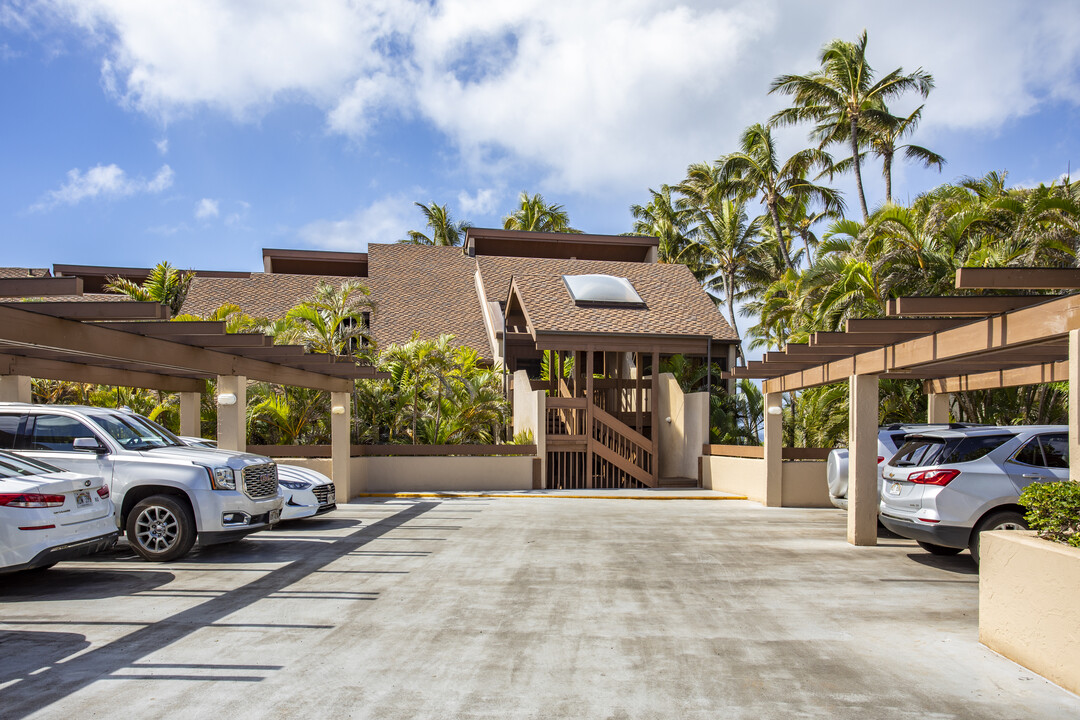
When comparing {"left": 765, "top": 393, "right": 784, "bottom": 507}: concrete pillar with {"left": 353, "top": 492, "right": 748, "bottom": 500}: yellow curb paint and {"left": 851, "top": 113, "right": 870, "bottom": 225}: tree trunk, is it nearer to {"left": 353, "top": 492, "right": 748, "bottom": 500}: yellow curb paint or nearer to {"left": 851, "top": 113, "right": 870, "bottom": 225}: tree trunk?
{"left": 353, "top": 492, "right": 748, "bottom": 500}: yellow curb paint

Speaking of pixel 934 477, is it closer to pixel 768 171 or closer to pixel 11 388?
pixel 11 388

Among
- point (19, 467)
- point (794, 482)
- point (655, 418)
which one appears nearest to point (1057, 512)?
point (19, 467)

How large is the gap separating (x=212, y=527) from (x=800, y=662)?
6853mm

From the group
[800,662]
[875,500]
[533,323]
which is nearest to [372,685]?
[800,662]

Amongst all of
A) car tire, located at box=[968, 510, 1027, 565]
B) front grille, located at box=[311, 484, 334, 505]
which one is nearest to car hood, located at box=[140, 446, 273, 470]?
front grille, located at box=[311, 484, 334, 505]

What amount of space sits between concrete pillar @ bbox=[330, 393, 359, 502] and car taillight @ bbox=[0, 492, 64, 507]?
9.51m

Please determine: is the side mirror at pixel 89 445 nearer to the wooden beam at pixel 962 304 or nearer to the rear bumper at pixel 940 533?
the wooden beam at pixel 962 304

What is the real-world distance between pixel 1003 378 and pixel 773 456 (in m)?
4.76

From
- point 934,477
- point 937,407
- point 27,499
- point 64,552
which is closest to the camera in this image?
point 27,499

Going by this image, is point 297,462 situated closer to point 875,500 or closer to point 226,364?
point 226,364

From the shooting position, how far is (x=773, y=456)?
1688 cm

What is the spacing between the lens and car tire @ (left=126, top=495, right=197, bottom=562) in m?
9.52

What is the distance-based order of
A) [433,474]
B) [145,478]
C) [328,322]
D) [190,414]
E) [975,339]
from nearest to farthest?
[975,339] < [145,478] < [190,414] < [433,474] < [328,322]

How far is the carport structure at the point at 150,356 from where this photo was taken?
8148 millimetres
